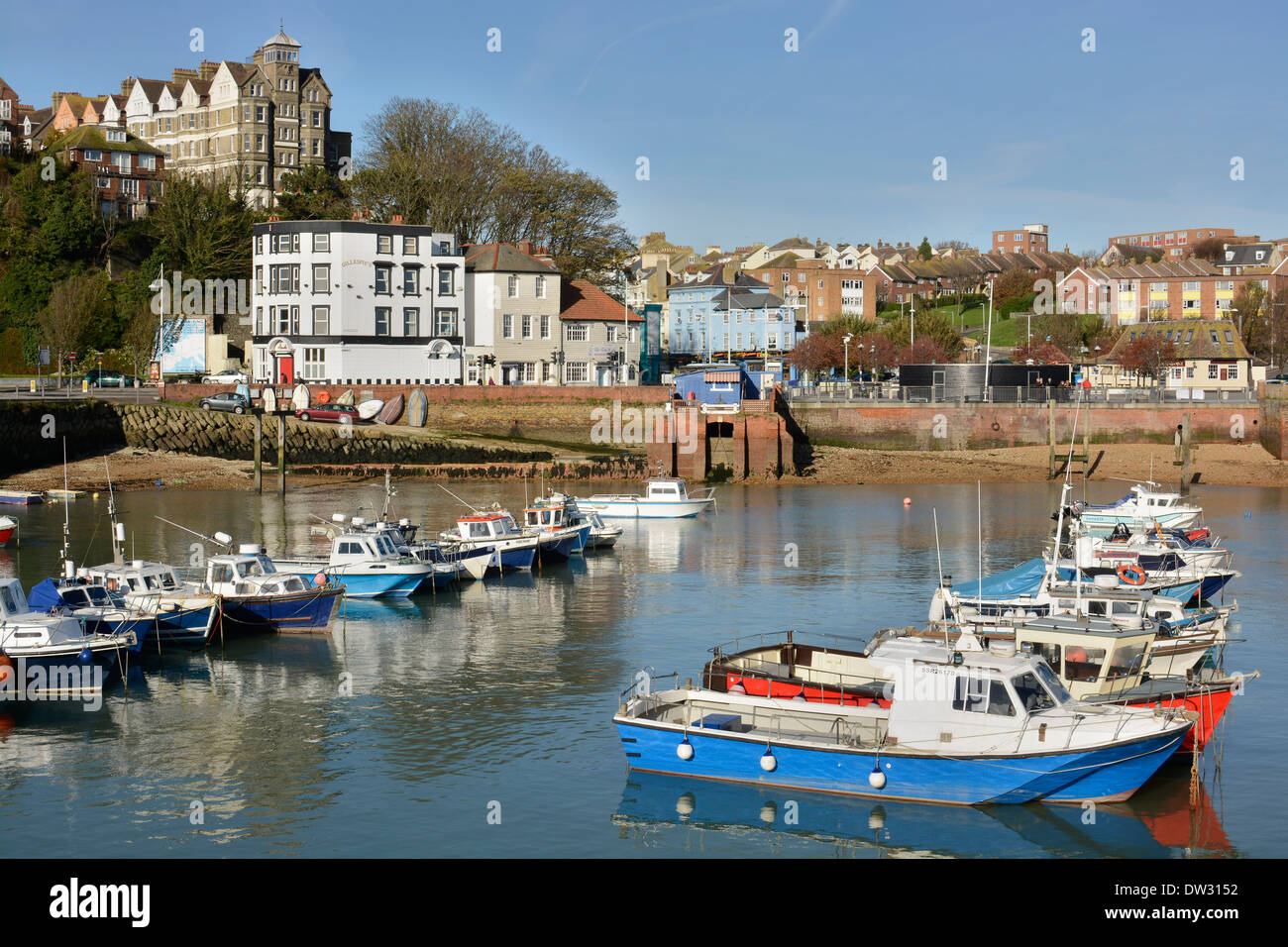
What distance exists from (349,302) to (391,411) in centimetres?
824

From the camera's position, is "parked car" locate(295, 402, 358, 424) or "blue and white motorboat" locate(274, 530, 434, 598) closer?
"blue and white motorboat" locate(274, 530, 434, 598)

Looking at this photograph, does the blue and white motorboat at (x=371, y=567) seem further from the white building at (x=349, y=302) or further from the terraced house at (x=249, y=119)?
the terraced house at (x=249, y=119)

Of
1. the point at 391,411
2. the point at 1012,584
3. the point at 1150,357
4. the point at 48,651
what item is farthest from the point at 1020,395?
the point at 48,651

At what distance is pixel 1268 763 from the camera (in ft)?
85.5

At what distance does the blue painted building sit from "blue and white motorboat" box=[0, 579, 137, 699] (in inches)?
3684

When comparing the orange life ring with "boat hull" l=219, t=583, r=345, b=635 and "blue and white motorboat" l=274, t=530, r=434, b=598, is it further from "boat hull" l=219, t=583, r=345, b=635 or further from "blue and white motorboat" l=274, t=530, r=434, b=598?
"boat hull" l=219, t=583, r=345, b=635

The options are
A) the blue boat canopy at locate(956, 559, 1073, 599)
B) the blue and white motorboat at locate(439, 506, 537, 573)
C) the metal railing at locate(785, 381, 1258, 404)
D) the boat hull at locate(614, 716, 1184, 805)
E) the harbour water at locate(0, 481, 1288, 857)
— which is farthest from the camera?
the metal railing at locate(785, 381, 1258, 404)

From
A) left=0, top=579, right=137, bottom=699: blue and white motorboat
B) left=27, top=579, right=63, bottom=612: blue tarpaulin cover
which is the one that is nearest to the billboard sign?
left=27, top=579, right=63, bottom=612: blue tarpaulin cover

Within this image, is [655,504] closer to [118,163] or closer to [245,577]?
[245,577]

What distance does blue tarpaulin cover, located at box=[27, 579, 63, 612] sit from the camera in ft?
106

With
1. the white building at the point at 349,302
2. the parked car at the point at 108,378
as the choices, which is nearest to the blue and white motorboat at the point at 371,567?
the white building at the point at 349,302

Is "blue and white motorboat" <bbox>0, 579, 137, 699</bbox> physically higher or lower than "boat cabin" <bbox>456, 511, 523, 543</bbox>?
lower

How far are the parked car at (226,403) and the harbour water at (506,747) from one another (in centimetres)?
2547

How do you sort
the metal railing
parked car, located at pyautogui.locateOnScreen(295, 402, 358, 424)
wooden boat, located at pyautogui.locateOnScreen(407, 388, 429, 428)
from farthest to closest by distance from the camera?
1. the metal railing
2. wooden boat, located at pyautogui.locateOnScreen(407, 388, 429, 428)
3. parked car, located at pyautogui.locateOnScreen(295, 402, 358, 424)
